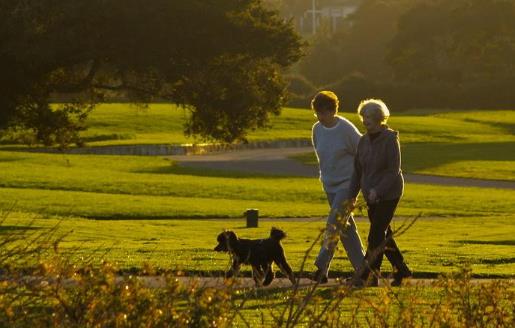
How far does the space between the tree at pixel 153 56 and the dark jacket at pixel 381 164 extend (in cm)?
973

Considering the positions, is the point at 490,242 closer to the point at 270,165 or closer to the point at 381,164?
the point at 381,164

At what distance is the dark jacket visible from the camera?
47.2ft

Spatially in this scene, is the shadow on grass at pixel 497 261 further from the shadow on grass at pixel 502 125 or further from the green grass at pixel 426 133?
the shadow on grass at pixel 502 125

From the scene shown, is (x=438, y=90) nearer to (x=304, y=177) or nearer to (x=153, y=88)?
(x=304, y=177)

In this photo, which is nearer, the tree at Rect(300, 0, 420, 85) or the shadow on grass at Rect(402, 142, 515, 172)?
the shadow on grass at Rect(402, 142, 515, 172)

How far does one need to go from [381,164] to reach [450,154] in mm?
49127

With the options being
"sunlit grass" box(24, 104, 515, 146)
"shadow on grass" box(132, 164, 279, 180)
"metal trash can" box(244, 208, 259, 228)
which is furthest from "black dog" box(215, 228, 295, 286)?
"sunlit grass" box(24, 104, 515, 146)

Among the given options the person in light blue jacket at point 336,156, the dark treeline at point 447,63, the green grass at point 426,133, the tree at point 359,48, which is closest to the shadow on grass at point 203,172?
the green grass at point 426,133

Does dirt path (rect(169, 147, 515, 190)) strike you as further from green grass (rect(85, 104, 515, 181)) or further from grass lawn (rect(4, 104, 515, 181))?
green grass (rect(85, 104, 515, 181))

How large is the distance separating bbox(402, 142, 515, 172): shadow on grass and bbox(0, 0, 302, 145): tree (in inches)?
1152

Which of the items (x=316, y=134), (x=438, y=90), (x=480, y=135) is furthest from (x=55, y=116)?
(x=438, y=90)

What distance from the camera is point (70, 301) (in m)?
7.98

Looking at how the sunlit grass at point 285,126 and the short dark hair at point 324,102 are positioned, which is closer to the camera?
the short dark hair at point 324,102

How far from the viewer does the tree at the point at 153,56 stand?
2336cm
